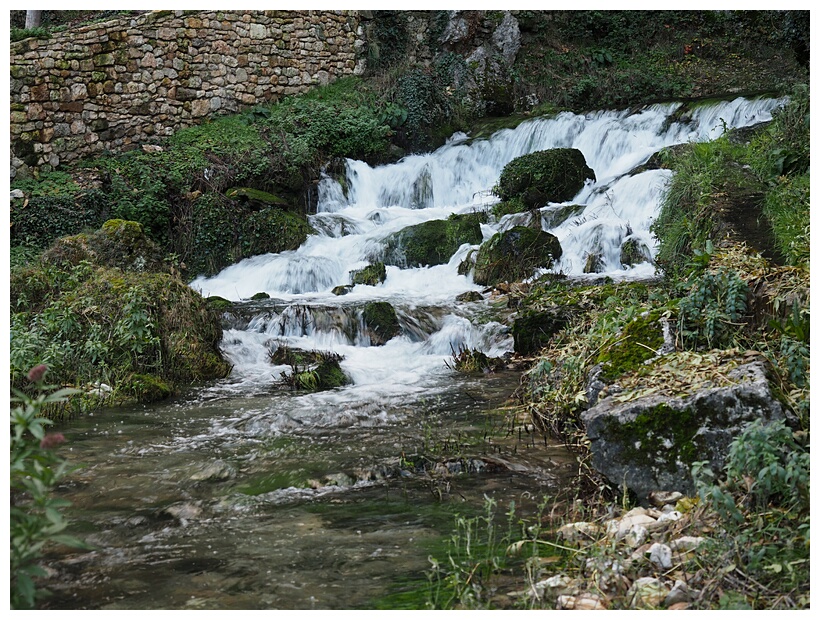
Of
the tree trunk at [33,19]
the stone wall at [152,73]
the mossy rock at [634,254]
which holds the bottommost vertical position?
the mossy rock at [634,254]

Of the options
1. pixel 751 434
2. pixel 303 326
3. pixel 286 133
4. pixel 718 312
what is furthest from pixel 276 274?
pixel 751 434

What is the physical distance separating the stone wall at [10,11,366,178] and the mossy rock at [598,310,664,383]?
43.2 ft

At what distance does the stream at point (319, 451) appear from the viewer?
3.43 metres

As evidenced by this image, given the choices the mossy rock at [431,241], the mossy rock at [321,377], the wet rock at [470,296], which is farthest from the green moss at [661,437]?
the mossy rock at [431,241]

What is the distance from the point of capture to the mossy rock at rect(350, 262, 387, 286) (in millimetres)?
11625

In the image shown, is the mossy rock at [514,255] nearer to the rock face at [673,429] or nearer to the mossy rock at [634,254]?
the mossy rock at [634,254]

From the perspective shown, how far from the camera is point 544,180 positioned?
533 inches

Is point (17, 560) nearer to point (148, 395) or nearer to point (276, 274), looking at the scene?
point (148, 395)

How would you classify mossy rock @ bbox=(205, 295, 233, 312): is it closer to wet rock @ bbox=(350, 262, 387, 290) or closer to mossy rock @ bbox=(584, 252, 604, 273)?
wet rock @ bbox=(350, 262, 387, 290)

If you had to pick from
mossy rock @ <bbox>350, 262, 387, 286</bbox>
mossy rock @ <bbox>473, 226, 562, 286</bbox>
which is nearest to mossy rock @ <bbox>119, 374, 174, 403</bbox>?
mossy rock @ <bbox>350, 262, 387, 286</bbox>

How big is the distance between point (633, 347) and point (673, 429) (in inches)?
45.2

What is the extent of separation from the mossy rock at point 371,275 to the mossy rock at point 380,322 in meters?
2.19

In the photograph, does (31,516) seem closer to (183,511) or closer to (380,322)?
(183,511)

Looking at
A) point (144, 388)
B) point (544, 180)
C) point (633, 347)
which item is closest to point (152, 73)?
point (544, 180)
